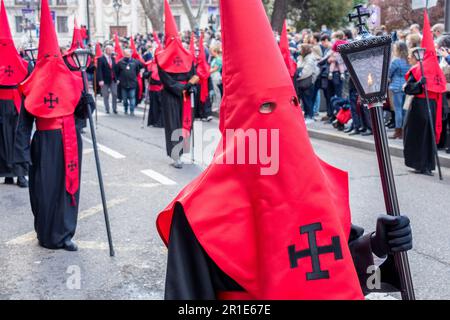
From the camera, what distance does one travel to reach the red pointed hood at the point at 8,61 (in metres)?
8.15

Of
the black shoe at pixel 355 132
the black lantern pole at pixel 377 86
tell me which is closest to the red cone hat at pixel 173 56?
the black shoe at pixel 355 132

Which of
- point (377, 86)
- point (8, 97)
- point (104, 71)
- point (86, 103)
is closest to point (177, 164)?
point (8, 97)

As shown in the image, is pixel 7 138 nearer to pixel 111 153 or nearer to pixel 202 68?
pixel 111 153

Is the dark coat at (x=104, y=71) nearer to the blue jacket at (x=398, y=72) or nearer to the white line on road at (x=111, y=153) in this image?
the white line on road at (x=111, y=153)

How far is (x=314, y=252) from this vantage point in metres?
2.18

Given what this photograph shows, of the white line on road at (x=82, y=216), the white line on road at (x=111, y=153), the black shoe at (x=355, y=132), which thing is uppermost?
the white line on road at (x=82, y=216)

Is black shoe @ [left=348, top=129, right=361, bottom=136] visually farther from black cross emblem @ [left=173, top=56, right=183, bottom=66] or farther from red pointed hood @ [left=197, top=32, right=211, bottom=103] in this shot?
black cross emblem @ [left=173, top=56, right=183, bottom=66]

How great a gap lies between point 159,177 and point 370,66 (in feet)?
24.5

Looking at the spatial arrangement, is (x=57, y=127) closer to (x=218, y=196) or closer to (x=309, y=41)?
(x=218, y=196)

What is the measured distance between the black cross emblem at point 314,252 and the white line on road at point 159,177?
7.01 meters

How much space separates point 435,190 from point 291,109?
6947 mm

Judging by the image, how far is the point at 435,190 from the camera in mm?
8695

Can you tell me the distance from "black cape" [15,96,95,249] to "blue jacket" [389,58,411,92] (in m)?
7.30

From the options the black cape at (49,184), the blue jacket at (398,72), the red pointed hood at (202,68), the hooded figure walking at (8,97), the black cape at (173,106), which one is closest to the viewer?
the black cape at (49,184)
